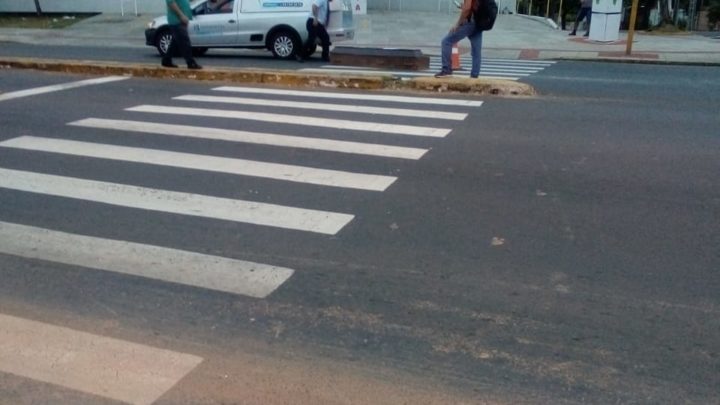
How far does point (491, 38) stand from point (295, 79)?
1487 cm

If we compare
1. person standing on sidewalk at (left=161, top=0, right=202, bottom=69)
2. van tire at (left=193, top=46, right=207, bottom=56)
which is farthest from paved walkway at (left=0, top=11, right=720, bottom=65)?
person standing on sidewalk at (left=161, top=0, right=202, bottom=69)

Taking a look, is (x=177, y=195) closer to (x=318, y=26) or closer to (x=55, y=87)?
(x=55, y=87)

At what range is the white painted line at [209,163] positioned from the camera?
23.9 feet

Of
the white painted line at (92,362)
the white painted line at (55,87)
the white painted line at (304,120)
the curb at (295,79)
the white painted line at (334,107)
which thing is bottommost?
the white painted line at (92,362)

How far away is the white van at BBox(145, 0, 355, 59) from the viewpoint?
62.1ft

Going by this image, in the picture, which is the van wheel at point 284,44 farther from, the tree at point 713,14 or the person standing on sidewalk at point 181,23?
the tree at point 713,14

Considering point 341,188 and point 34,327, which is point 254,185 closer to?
point 341,188

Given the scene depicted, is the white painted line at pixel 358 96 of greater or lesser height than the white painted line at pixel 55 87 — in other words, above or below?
below

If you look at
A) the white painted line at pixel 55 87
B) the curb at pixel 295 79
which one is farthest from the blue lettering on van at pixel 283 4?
the white painted line at pixel 55 87

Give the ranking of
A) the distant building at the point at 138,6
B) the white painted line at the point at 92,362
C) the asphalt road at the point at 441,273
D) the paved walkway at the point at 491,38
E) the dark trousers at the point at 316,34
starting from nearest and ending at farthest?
the white painted line at the point at 92,362 → the asphalt road at the point at 441,273 → the dark trousers at the point at 316,34 → the paved walkway at the point at 491,38 → the distant building at the point at 138,6

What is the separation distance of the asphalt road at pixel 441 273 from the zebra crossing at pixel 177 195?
0.34ft

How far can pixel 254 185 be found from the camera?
7148mm

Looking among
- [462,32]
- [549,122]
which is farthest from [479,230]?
[462,32]

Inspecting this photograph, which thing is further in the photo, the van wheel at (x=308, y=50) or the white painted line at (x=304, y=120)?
the van wheel at (x=308, y=50)
